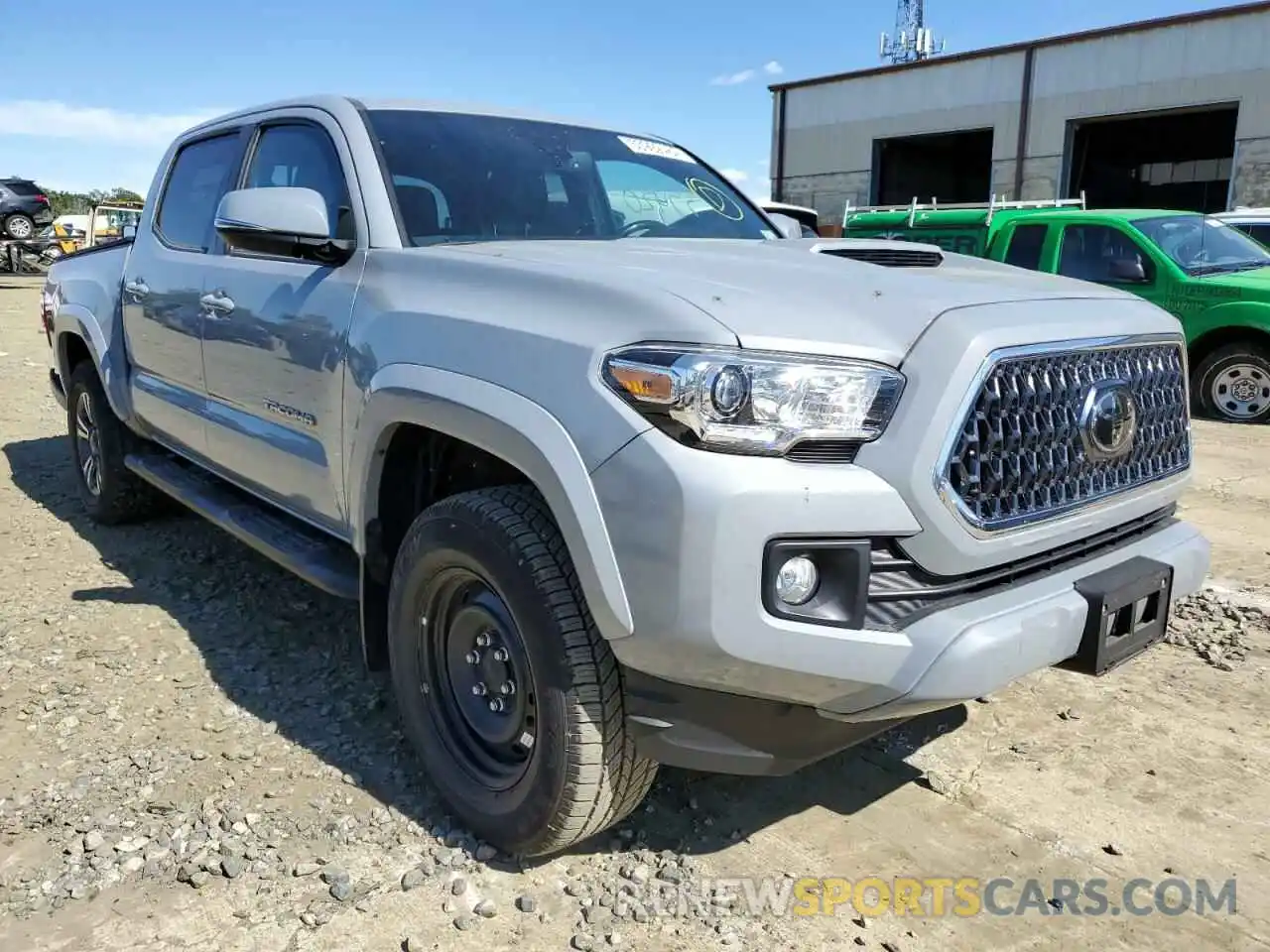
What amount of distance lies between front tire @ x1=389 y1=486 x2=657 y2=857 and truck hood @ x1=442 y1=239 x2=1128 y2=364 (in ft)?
1.94

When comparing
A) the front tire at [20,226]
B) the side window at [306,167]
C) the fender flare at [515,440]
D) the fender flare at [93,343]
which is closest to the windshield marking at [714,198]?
the side window at [306,167]

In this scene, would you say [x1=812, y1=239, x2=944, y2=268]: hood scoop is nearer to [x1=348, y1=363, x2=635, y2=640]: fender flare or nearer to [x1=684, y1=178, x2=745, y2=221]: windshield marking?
[x1=684, y1=178, x2=745, y2=221]: windshield marking

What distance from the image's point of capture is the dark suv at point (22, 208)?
23.8 m

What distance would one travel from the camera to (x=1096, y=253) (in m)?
9.18

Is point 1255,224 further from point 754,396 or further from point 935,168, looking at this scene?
point 935,168

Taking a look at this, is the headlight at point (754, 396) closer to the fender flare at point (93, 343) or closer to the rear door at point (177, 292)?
the rear door at point (177, 292)

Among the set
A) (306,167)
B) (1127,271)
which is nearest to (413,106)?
(306,167)

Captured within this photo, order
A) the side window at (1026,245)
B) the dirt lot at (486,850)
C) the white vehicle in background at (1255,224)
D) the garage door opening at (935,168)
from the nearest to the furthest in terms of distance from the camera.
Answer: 1. the dirt lot at (486,850)
2. the side window at (1026,245)
3. the white vehicle in background at (1255,224)
4. the garage door opening at (935,168)

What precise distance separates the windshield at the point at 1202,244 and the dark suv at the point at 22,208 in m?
24.6

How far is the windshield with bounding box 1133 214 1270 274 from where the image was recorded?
8.87 metres

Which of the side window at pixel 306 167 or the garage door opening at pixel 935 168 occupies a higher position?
the garage door opening at pixel 935 168

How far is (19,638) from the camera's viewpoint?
3.90 m

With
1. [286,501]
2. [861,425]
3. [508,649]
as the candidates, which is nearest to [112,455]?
[286,501]

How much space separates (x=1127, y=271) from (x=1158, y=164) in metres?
28.5
